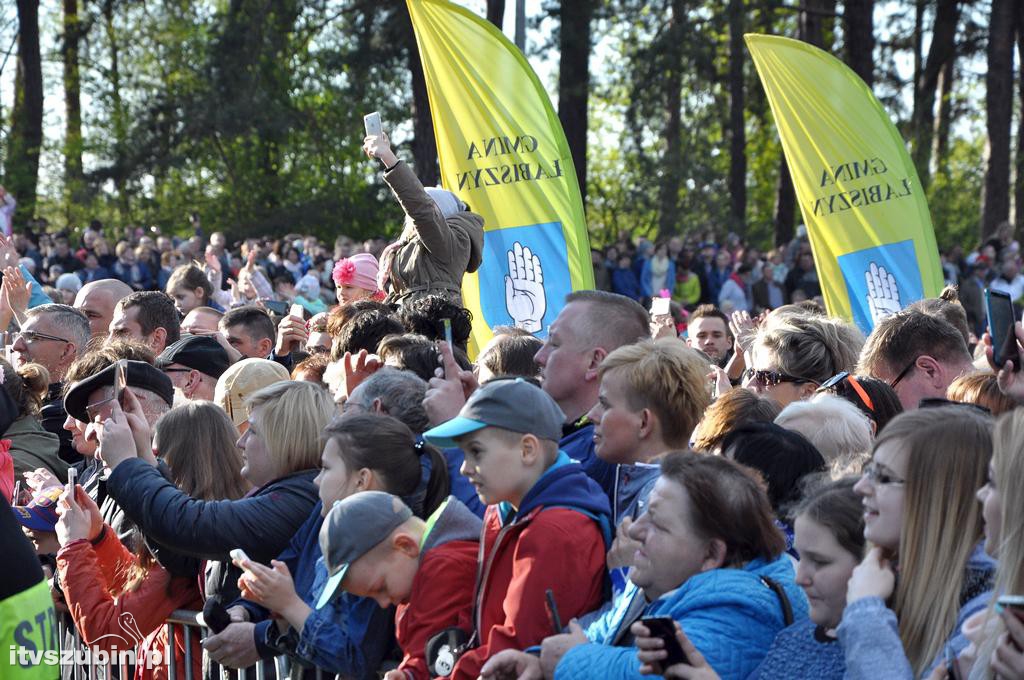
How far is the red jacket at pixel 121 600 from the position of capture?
4.90 meters

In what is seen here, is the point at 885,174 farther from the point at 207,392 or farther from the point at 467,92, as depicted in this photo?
the point at 207,392

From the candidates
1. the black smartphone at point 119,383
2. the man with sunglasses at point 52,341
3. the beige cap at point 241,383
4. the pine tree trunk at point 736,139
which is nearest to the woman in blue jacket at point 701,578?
the black smartphone at point 119,383

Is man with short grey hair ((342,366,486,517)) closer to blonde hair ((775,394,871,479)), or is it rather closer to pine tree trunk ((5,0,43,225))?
blonde hair ((775,394,871,479))

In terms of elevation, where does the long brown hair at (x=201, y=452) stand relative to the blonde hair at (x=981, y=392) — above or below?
below

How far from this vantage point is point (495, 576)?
3.87 m

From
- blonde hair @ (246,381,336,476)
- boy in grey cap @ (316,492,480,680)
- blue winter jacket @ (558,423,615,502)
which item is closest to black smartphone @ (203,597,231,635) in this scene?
blonde hair @ (246,381,336,476)

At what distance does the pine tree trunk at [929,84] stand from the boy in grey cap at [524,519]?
90.3 feet

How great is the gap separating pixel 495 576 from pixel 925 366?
8.48ft

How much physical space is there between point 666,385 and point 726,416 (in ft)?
1.30

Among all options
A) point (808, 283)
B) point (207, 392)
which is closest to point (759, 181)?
point (808, 283)

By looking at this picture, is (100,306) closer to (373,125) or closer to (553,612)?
(373,125)

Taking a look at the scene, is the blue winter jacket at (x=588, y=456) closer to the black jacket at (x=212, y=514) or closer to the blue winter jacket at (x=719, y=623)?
the black jacket at (x=212, y=514)

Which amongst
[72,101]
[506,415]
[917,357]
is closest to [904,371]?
[917,357]

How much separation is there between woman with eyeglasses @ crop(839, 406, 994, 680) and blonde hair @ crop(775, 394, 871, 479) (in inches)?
51.4
